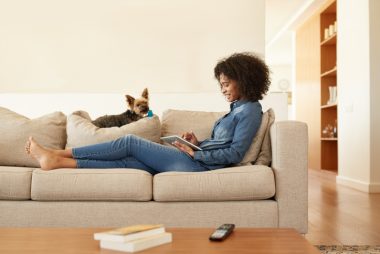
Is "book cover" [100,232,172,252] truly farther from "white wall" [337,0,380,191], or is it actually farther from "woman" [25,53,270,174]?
"white wall" [337,0,380,191]

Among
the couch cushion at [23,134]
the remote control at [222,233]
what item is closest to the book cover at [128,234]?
the remote control at [222,233]

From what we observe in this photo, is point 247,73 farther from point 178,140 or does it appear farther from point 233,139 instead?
point 178,140

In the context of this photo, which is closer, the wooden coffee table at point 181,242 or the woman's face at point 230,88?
the wooden coffee table at point 181,242

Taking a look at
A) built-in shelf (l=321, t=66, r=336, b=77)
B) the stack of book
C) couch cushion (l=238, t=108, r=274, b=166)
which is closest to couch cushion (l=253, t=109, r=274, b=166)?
couch cushion (l=238, t=108, r=274, b=166)

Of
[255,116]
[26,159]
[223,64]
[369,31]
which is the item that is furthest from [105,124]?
[369,31]

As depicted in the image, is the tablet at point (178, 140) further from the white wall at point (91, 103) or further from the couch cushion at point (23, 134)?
the white wall at point (91, 103)

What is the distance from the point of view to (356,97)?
527 centimetres

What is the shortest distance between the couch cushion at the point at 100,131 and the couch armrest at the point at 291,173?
87 cm

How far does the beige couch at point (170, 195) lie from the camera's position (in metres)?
2.22

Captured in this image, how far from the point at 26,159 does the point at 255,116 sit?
1.42m

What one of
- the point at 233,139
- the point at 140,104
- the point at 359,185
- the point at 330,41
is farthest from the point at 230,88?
the point at 330,41

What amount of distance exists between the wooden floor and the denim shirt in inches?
24.7

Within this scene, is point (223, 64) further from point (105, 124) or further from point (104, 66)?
point (104, 66)

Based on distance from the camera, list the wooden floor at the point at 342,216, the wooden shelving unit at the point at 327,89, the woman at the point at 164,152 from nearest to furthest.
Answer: the woman at the point at 164,152, the wooden floor at the point at 342,216, the wooden shelving unit at the point at 327,89
